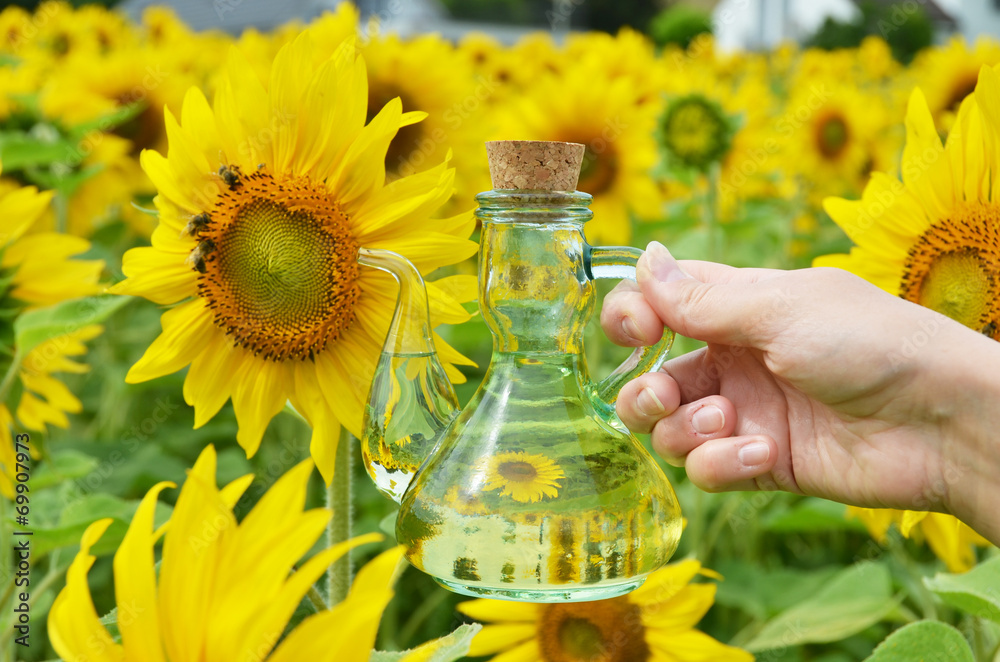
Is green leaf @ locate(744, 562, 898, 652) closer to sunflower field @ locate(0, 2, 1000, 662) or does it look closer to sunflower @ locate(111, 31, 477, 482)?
sunflower field @ locate(0, 2, 1000, 662)

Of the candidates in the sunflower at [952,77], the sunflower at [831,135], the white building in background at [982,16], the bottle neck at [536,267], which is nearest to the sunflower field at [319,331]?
the bottle neck at [536,267]

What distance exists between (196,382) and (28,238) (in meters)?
0.50

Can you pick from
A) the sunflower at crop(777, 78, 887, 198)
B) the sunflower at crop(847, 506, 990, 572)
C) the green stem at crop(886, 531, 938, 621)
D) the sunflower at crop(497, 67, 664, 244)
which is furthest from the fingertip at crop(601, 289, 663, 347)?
the sunflower at crop(777, 78, 887, 198)

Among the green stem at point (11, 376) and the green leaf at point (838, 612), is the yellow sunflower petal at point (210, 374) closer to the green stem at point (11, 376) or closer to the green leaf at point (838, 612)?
the green stem at point (11, 376)

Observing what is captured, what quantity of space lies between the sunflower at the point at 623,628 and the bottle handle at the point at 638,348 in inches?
15.5

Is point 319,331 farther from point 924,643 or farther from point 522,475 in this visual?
point 924,643

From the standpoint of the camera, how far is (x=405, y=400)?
695 millimetres

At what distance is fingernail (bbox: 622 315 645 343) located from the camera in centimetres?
77

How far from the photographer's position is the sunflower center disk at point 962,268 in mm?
1066

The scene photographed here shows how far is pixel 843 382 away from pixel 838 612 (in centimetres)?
73

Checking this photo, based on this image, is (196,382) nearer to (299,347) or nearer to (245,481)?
(299,347)

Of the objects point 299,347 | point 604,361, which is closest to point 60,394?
point 299,347

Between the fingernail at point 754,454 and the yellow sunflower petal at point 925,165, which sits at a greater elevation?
the yellow sunflower petal at point 925,165

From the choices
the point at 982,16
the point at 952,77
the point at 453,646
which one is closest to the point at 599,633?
the point at 453,646
